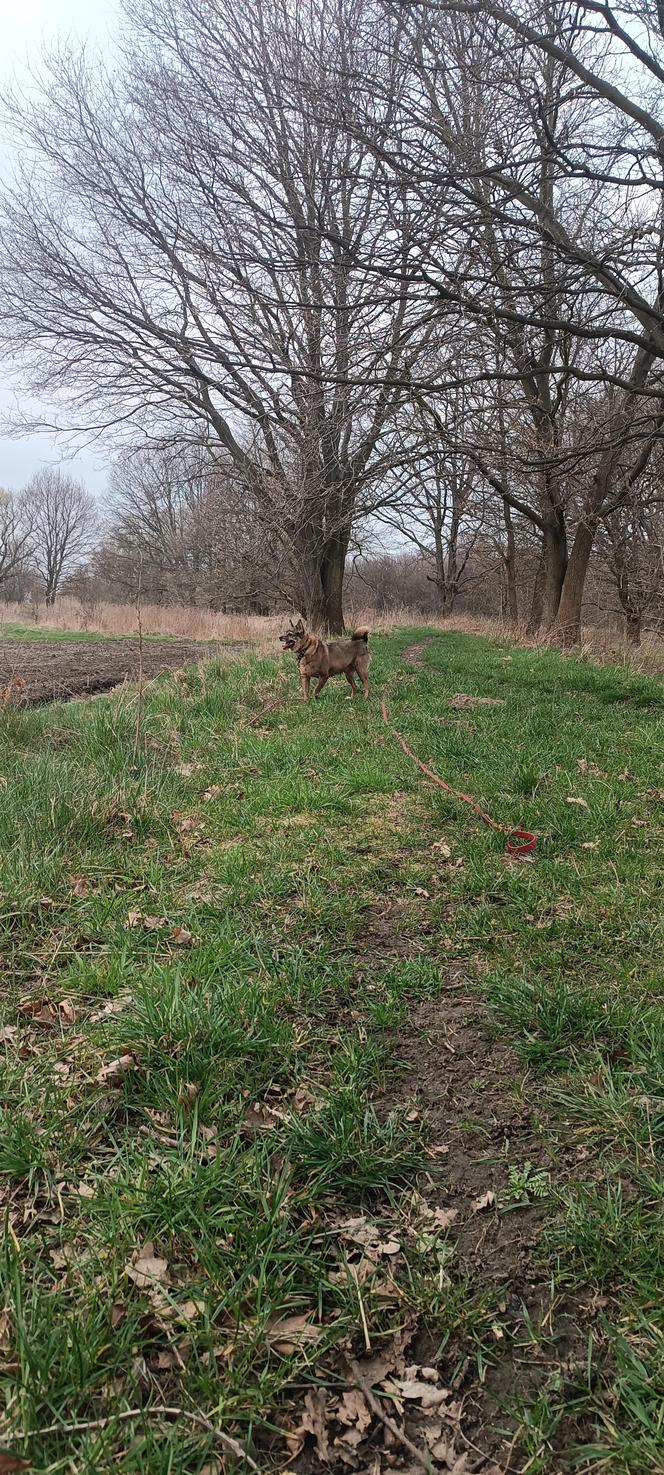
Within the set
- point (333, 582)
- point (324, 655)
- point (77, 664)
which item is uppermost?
point (333, 582)

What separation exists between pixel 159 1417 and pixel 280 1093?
33.3 inches

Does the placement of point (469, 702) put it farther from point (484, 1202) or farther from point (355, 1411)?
point (355, 1411)

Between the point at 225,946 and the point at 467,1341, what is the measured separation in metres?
1.60

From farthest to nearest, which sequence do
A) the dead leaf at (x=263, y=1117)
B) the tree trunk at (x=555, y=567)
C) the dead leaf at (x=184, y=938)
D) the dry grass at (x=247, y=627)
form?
the tree trunk at (x=555, y=567)
the dry grass at (x=247, y=627)
the dead leaf at (x=184, y=938)
the dead leaf at (x=263, y=1117)

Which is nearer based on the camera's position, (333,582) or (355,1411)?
(355,1411)

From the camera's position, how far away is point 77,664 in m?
11.8

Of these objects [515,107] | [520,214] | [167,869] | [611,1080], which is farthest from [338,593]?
[611,1080]

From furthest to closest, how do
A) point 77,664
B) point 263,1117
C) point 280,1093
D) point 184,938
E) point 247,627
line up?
point 247,627
point 77,664
point 184,938
point 280,1093
point 263,1117

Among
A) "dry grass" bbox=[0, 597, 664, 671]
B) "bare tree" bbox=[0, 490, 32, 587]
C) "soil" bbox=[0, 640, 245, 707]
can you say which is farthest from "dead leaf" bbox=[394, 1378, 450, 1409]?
"bare tree" bbox=[0, 490, 32, 587]

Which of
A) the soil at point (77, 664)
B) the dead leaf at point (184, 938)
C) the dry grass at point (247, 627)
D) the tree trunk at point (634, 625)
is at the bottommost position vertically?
the dead leaf at point (184, 938)

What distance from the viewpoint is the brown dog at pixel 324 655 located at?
7383 millimetres

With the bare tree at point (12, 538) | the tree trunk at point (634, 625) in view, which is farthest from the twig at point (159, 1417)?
the bare tree at point (12, 538)

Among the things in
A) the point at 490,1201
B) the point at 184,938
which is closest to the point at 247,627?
the point at 184,938

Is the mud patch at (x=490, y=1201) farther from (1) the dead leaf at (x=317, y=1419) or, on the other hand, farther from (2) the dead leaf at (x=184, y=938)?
(2) the dead leaf at (x=184, y=938)
